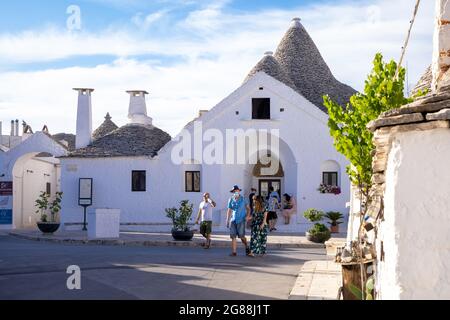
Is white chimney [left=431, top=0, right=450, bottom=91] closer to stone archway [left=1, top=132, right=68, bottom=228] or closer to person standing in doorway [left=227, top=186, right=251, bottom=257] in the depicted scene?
person standing in doorway [left=227, top=186, right=251, bottom=257]

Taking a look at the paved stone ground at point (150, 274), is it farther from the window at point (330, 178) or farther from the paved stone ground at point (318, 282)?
the window at point (330, 178)

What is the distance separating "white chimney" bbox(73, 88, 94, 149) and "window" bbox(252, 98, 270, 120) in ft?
26.3

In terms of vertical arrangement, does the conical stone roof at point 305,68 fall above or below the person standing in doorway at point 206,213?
above

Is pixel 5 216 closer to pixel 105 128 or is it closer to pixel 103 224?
pixel 105 128

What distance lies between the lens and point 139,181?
3114cm

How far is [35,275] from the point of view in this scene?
13008mm

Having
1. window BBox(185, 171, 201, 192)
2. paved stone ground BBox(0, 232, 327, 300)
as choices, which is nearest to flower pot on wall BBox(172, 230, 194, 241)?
paved stone ground BBox(0, 232, 327, 300)

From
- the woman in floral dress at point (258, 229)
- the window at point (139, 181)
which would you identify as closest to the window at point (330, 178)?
the window at point (139, 181)

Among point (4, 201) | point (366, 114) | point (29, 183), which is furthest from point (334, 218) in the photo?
point (366, 114)

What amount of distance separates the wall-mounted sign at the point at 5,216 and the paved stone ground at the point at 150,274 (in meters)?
13.9

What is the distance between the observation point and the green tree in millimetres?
10391

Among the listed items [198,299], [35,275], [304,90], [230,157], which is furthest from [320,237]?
[304,90]

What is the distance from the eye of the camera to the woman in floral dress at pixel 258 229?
55.8ft

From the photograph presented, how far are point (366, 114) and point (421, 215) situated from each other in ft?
14.8
